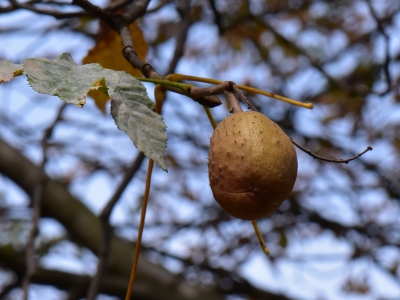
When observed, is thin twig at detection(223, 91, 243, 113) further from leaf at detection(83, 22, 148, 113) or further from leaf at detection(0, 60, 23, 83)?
leaf at detection(83, 22, 148, 113)

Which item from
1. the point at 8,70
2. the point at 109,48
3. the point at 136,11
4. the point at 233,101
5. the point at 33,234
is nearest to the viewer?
the point at 8,70

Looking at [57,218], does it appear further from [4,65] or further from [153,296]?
[4,65]

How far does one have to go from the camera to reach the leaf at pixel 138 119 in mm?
824

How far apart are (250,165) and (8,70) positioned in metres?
0.43

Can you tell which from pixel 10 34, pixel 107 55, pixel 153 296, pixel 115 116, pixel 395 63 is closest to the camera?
pixel 115 116

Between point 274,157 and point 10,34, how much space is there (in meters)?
2.85

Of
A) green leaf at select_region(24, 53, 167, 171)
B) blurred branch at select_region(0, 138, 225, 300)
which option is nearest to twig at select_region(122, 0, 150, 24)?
green leaf at select_region(24, 53, 167, 171)

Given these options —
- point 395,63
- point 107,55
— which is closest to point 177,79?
point 107,55

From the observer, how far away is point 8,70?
0.84 meters

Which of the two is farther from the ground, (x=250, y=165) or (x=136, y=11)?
(x=136, y=11)

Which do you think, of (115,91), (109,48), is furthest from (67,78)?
(109,48)

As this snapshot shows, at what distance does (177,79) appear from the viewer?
3.51 feet

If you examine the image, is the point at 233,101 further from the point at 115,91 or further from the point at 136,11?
the point at 136,11

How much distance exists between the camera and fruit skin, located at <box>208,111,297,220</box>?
90 cm
